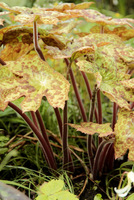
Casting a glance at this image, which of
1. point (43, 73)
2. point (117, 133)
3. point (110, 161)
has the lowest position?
point (110, 161)

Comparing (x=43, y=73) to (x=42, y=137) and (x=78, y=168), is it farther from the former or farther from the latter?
(x=78, y=168)

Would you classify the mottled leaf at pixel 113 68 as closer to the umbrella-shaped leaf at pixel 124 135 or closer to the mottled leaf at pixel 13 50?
the umbrella-shaped leaf at pixel 124 135

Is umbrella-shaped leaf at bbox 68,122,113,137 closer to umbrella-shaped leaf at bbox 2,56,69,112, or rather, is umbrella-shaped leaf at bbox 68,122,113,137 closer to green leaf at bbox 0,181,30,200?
umbrella-shaped leaf at bbox 2,56,69,112

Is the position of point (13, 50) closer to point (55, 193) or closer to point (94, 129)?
point (94, 129)

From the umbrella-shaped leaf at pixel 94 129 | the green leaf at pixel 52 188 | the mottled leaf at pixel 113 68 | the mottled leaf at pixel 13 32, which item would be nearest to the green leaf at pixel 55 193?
the green leaf at pixel 52 188

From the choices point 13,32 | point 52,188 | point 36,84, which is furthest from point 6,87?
point 52,188

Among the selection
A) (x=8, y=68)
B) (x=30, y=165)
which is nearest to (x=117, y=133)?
(x=8, y=68)
